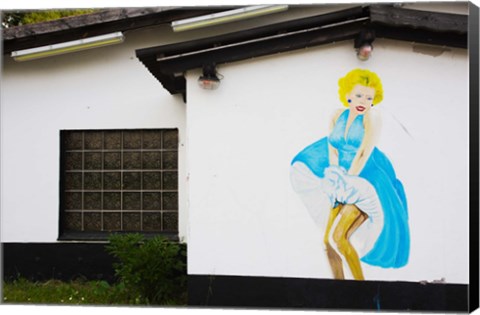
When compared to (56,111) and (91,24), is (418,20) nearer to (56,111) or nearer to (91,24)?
(91,24)

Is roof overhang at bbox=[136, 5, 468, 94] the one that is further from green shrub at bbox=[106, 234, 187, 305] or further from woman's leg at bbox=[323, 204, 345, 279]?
green shrub at bbox=[106, 234, 187, 305]

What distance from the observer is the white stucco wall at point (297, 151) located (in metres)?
4.31

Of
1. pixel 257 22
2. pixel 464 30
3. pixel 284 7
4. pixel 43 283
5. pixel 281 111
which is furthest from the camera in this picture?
pixel 43 283

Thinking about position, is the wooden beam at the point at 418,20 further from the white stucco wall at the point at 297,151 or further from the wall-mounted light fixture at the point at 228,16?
the wall-mounted light fixture at the point at 228,16

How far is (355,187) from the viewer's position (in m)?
4.38

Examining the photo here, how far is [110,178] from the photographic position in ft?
20.0

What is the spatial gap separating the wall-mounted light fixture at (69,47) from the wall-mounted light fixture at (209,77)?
5.87 ft

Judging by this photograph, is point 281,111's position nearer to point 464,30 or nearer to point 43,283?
point 464,30

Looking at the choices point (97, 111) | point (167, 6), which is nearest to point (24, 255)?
point (97, 111)

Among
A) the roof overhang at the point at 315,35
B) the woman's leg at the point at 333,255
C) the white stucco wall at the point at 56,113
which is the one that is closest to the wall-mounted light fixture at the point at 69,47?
the white stucco wall at the point at 56,113

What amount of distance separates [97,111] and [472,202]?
4.71 metres

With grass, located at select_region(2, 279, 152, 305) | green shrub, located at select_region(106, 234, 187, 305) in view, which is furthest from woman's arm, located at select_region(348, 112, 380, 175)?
grass, located at select_region(2, 279, 152, 305)

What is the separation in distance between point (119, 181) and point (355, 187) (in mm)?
3284

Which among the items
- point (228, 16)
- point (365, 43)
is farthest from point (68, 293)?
point (365, 43)
